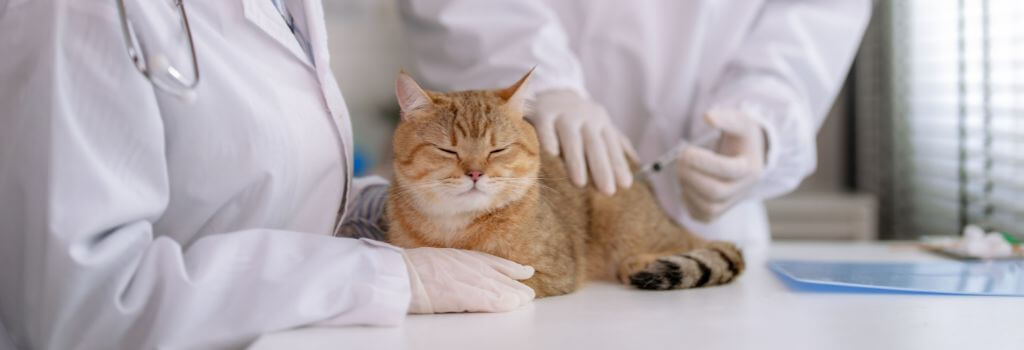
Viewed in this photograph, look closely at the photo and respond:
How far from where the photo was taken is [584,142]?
152cm

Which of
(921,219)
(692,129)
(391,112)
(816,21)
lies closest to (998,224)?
(921,219)

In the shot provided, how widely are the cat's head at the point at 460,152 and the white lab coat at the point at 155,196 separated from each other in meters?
0.11

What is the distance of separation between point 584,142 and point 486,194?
1.28 feet

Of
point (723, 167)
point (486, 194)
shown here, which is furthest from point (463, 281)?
point (723, 167)

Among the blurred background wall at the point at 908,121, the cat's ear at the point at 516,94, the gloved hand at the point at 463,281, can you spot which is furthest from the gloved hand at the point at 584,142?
the blurred background wall at the point at 908,121

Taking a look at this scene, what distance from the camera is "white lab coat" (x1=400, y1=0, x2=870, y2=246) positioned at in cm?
186

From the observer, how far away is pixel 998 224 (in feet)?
7.84

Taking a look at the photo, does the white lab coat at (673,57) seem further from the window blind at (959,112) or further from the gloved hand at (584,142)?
the window blind at (959,112)

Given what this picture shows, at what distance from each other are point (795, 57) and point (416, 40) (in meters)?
0.83

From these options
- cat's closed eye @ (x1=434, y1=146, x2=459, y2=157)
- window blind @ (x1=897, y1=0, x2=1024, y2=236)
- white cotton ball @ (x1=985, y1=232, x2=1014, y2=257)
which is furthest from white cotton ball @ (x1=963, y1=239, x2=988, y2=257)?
cat's closed eye @ (x1=434, y1=146, x2=459, y2=157)

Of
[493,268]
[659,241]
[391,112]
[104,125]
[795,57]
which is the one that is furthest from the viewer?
[391,112]

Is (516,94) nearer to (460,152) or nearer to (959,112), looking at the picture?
(460,152)

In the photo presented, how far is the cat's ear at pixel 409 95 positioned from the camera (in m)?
1.19

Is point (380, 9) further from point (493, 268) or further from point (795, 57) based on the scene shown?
point (493, 268)
